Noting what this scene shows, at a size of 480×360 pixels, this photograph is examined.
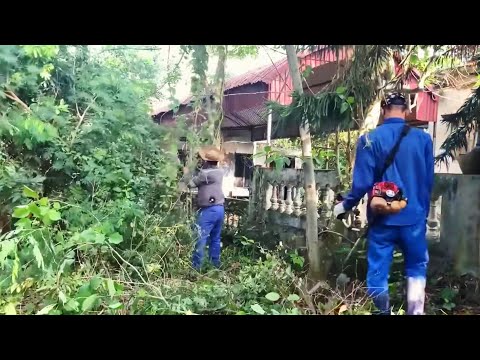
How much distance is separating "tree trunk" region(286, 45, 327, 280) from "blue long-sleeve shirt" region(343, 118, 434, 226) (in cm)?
33

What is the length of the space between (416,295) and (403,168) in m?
0.79

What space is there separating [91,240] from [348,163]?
5.56 ft

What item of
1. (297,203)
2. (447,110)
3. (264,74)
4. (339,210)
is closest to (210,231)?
(297,203)

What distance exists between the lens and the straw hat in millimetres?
3510

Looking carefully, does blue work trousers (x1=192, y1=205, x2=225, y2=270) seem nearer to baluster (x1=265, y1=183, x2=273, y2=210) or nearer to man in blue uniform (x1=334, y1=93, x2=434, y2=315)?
baluster (x1=265, y1=183, x2=273, y2=210)

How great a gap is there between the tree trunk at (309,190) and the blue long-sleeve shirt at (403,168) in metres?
0.33

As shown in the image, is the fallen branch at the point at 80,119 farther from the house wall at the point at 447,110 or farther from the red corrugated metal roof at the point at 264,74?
the house wall at the point at 447,110

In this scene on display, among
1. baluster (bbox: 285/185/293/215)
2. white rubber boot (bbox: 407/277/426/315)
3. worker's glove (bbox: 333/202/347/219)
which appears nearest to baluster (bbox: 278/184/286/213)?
baluster (bbox: 285/185/293/215)

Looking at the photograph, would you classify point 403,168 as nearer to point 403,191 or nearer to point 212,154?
point 403,191

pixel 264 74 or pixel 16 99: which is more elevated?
pixel 264 74

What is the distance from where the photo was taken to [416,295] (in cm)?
318
